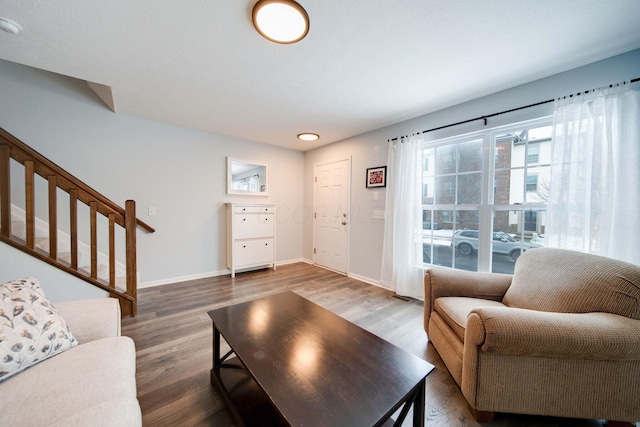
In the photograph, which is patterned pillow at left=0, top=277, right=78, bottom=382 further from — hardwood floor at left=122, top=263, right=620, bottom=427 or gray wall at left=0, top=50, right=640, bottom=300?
gray wall at left=0, top=50, right=640, bottom=300

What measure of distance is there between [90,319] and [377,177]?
3.19 m

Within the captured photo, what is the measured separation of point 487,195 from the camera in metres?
2.40

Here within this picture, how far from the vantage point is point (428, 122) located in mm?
2826

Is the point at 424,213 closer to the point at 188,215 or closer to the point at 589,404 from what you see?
the point at 589,404

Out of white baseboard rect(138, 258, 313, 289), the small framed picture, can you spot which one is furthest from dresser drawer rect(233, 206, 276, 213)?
the small framed picture

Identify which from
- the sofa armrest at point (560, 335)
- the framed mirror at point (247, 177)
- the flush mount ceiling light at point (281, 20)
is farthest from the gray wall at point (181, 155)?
the flush mount ceiling light at point (281, 20)

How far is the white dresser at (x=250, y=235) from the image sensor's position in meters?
3.62

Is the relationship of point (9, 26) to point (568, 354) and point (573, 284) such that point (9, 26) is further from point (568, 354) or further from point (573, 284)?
point (573, 284)

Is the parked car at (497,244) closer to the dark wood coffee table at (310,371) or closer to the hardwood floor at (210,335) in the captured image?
the hardwood floor at (210,335)

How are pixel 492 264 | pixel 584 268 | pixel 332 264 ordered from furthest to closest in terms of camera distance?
pixel 332 264, pixel 492 264, pixel 584 268

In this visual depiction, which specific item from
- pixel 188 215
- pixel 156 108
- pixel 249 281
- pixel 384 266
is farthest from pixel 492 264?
pixel 156 108

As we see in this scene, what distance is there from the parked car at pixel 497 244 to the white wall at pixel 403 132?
0.99m

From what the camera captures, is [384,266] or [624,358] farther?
[384,266]

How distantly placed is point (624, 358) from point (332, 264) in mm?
3278
